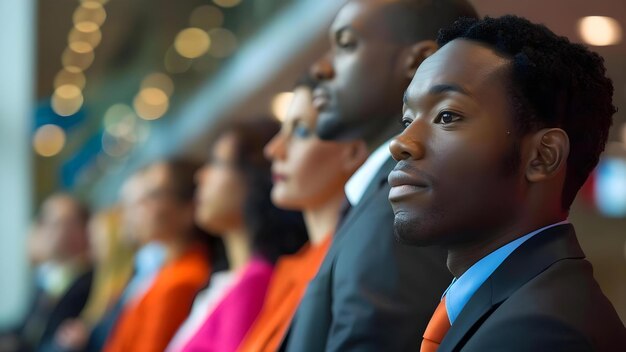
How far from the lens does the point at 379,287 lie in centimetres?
155

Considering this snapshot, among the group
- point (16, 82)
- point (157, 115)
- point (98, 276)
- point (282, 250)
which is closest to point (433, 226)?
point (282, 250)

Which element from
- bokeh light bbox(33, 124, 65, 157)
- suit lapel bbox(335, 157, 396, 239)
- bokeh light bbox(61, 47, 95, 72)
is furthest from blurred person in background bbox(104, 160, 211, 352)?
bokeh light bbox(33, 124, 65, 157)

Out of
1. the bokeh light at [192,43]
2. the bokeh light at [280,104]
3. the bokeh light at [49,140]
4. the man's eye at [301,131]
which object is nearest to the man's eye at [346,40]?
the man's eye at [301,131]

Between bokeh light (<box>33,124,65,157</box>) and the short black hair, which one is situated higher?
the short black hair

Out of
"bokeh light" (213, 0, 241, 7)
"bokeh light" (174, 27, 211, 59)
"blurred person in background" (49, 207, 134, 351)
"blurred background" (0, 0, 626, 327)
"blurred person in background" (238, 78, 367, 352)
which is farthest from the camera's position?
"bokeh light" (174, 27, 211, 59)

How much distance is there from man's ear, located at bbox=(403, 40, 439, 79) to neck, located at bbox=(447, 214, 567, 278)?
1.64 feet

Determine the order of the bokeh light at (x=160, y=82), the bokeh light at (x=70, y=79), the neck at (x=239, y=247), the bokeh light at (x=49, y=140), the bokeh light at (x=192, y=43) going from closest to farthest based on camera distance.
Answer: the neck at (x=239, y=247) < the bokeh light at (x=192, y=43) < the bokeh light at (x=160, y=82) < the bokeh light at (x=70, y=79) < the bokeh light at (x=49, y=140)

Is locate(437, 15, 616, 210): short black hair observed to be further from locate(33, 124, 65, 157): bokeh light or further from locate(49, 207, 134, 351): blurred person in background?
locate(33, 124, 65, 157): bokeh light

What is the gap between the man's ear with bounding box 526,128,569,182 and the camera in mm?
1173

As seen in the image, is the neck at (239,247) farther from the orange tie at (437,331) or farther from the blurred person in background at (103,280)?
the orange tie at (437,331)

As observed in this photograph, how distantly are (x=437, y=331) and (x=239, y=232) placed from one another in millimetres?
1764

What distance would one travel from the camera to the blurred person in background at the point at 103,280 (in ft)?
13.5

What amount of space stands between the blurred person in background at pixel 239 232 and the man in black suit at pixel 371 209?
790 mm

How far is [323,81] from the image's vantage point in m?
Result: 1.83
